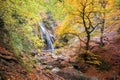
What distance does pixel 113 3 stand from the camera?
1620 cm

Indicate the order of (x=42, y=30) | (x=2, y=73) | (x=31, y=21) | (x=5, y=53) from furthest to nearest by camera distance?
(x=42, y=30) → (x=31, y=21) → (x=5, y=53) → (x=2, y=73)

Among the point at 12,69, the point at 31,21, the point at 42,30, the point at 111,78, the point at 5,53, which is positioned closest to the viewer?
the point at 12,69

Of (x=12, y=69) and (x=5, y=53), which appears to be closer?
(x=12, y=69)

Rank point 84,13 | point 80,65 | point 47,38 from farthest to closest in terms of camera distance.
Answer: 1. point 47,38
2. point 80,65
3. point 84,13

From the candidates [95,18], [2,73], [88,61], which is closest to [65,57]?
[88,61]

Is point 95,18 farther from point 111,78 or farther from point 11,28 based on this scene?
point 11,28

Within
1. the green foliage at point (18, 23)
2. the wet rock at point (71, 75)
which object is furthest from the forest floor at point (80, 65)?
the green foliage at point (18, 23)

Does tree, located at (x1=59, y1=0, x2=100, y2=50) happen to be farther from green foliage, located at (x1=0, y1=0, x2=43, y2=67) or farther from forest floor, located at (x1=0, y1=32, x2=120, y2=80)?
green foliage, located at (x1=0, y1=0, x2=43, y2=67)

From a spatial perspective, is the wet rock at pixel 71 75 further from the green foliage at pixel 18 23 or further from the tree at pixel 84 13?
the green foliage at pixel 18 23

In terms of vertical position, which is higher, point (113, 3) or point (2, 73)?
point (113, 3)

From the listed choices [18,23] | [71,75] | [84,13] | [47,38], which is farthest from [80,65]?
[47,38]

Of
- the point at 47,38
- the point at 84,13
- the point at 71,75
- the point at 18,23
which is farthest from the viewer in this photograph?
the point at 47,38

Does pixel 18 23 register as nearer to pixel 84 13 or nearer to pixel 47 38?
pixel 84 13

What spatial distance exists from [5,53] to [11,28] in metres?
0.91
